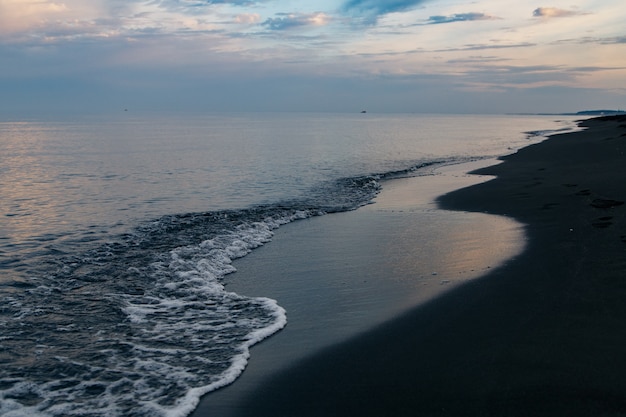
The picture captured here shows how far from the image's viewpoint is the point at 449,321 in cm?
750

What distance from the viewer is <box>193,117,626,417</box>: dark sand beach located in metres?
5.40

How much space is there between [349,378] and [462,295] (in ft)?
11.0

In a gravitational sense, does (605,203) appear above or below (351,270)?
above

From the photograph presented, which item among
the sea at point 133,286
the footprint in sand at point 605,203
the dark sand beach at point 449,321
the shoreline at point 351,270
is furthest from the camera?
the footprint in sand at point 605,203

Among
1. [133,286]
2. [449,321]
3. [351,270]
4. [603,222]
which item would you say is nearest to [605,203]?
[603,222]

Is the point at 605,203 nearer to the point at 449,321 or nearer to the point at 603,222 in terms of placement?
the point at 603,222

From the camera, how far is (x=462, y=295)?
8.57m

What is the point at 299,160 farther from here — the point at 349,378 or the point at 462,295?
the point at 349,378

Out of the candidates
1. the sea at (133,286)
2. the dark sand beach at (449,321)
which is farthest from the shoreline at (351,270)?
the sea at (133,286)

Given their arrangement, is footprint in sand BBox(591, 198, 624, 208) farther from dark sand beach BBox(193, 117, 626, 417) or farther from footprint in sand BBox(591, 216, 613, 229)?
footprint in sand BBox(591, 216, 613, 229)

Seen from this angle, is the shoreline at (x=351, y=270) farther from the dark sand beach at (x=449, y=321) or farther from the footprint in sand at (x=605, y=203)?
the footprint in sand at (x=605, y=203)

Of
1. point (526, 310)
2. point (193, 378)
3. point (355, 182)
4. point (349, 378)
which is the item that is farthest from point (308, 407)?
point (355, 182)

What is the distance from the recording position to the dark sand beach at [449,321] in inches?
213

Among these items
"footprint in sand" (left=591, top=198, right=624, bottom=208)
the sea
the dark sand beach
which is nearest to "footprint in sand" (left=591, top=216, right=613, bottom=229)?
the dark sand beach
